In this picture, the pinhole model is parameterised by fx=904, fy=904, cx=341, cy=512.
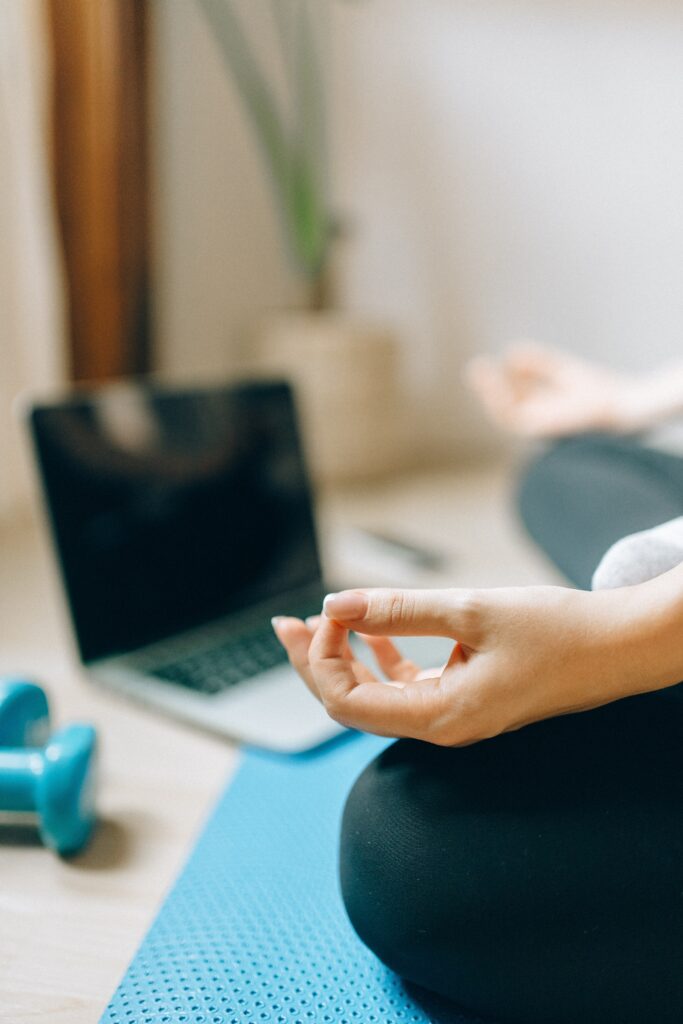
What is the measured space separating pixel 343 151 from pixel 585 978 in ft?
6.68

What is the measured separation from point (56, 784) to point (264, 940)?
17 cm

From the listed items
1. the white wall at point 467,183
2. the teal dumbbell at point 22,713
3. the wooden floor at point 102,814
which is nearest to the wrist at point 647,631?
the wooden floor at point 102,814

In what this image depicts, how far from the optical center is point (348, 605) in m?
0.45

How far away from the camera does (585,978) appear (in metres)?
0.45

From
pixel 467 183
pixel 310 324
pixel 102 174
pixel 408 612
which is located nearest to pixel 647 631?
pixel 408 612

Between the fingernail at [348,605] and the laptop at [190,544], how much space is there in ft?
1.07

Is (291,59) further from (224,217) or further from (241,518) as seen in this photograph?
(241,518)

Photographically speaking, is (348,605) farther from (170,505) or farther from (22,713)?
(170,505)

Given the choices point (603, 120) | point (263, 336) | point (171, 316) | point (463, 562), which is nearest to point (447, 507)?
point (463, 562)

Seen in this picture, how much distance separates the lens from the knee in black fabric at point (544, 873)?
1.47ft

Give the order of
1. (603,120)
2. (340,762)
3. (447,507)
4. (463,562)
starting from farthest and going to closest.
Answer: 1. (603,120)
2. (447,507)
3. (463,562)
4. (340,762)

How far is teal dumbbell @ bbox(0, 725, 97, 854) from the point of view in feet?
1.99

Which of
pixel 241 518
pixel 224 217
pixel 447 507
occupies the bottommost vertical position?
pixel 447 507

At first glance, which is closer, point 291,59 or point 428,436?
point 291,59
